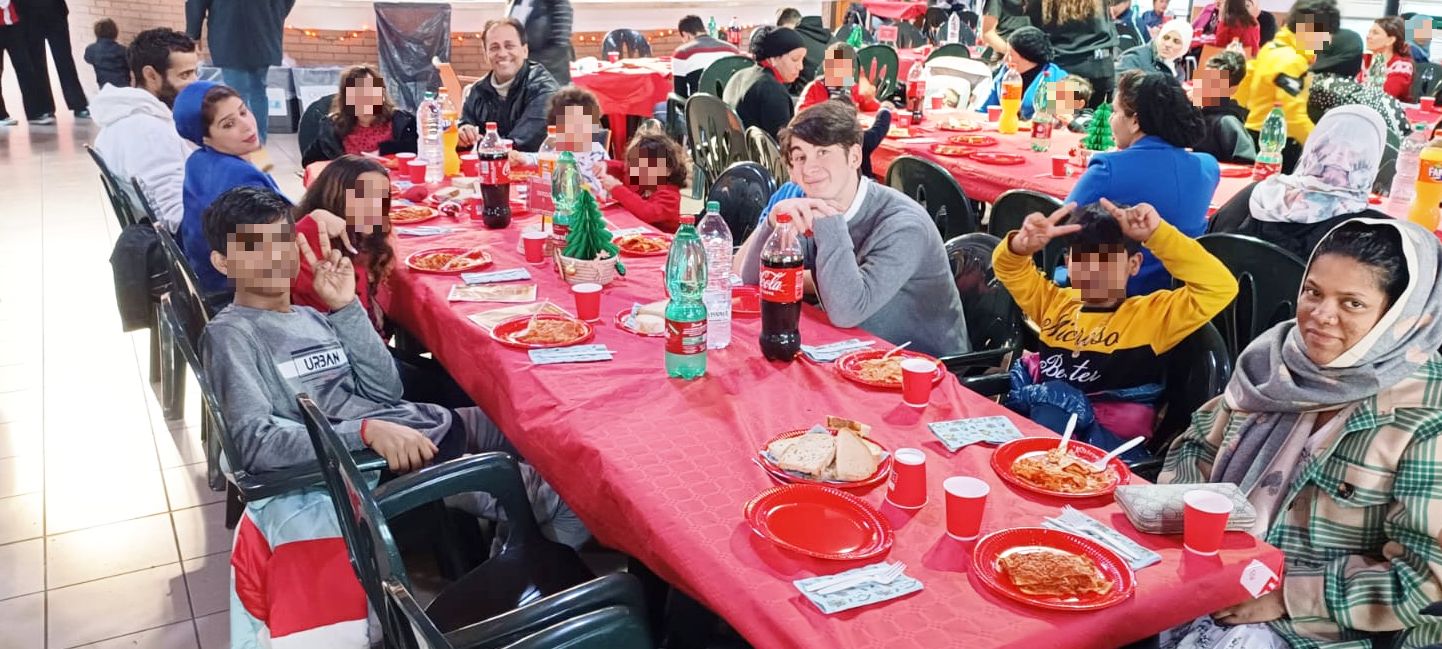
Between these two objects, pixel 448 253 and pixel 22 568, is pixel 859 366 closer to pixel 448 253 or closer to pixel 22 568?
pixel 448 253

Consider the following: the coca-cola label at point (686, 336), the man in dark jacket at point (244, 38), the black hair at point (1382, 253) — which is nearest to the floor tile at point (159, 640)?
the coca-cola label at point (686, 336)

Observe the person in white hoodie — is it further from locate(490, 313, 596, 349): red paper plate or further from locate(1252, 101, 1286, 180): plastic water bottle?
locate(1252, 101, 1286, 180): plastic water bottle

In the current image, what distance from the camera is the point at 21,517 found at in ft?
10.6

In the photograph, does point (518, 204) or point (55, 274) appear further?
point (55, 274)

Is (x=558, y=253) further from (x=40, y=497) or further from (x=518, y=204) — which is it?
(x=40, y=497)

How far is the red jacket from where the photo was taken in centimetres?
391

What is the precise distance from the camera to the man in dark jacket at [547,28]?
22.7 ft

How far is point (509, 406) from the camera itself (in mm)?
2348

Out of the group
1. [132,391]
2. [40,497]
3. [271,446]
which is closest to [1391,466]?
[271,446]

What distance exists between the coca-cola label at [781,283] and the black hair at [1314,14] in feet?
15.0

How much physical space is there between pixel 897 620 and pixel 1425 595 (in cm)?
86

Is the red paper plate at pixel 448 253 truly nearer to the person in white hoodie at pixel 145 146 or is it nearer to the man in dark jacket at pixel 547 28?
the person in white hoodie at pixel 145 146

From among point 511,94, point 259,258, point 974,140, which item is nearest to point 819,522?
point 259,258

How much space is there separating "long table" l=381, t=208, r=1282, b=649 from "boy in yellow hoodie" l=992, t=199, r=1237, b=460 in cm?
42
